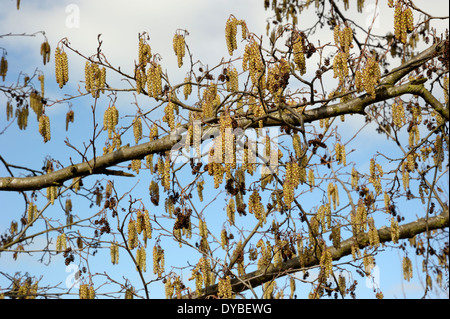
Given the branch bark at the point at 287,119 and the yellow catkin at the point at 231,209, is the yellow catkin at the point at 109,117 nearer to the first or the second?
the branch bark at the point at 287,119

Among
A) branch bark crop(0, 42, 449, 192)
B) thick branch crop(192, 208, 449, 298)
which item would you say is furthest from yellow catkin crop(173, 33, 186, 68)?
thick branch crop(192, 208, 449, 298)

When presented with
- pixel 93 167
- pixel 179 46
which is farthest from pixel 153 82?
pixel 93 167

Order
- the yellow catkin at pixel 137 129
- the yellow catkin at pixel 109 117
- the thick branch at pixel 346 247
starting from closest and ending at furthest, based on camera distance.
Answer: the yellow catkin at pixel 109 117
the yellow catkin at pixel 137 129
the thick branch at pixel 346 247

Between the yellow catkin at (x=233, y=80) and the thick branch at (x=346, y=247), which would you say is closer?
the yellow catkin at (x=233, y=80)

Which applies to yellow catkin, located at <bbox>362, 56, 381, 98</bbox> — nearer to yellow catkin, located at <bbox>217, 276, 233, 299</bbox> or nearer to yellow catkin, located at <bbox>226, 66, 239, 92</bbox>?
yellow catkin, located at <bbox>226, 66, 239, 92</bbox>

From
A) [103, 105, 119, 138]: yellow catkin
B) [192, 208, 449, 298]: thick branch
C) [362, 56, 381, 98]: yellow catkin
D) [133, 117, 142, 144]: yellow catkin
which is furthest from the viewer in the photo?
[192, 208, 449, 298]: thick branch

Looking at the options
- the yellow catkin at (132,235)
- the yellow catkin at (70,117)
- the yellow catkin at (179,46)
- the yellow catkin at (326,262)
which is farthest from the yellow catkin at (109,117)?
the yellow catkin at (326,262)

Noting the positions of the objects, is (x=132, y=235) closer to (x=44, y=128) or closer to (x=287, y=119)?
(x=44, y=128)

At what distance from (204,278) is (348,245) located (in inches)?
79.9
